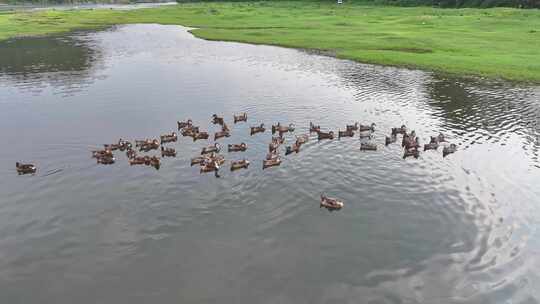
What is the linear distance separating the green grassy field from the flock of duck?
89.2 ft

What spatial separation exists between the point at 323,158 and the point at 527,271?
14188mm

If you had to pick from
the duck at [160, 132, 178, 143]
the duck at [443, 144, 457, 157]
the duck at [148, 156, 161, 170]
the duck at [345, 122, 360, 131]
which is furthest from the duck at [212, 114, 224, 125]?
the duck at [443, 144, 457, 157]

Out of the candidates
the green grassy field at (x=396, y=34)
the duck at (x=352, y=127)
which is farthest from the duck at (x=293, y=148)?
the green grassy field at (x=396, y=34)

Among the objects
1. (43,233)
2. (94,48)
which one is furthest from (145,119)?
(94,48)

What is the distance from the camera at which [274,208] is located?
24234mm

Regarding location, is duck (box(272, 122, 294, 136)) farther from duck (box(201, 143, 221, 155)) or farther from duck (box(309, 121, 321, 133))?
duck (box(201, 143, 221, 155))

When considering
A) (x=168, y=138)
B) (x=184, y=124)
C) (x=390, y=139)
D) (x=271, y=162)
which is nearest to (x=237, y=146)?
(x=271, y=162)

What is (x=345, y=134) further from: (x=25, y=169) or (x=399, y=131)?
(x=25, y=169)

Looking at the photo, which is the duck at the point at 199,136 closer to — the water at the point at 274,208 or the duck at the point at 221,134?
the duck at the point at 221,134

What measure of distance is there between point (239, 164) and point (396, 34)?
66.4 m

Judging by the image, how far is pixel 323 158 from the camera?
3119cm

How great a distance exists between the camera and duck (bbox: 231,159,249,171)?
94.4 ft

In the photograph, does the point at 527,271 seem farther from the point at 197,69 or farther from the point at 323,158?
the point at 197,69

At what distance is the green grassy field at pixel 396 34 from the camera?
6200cm
